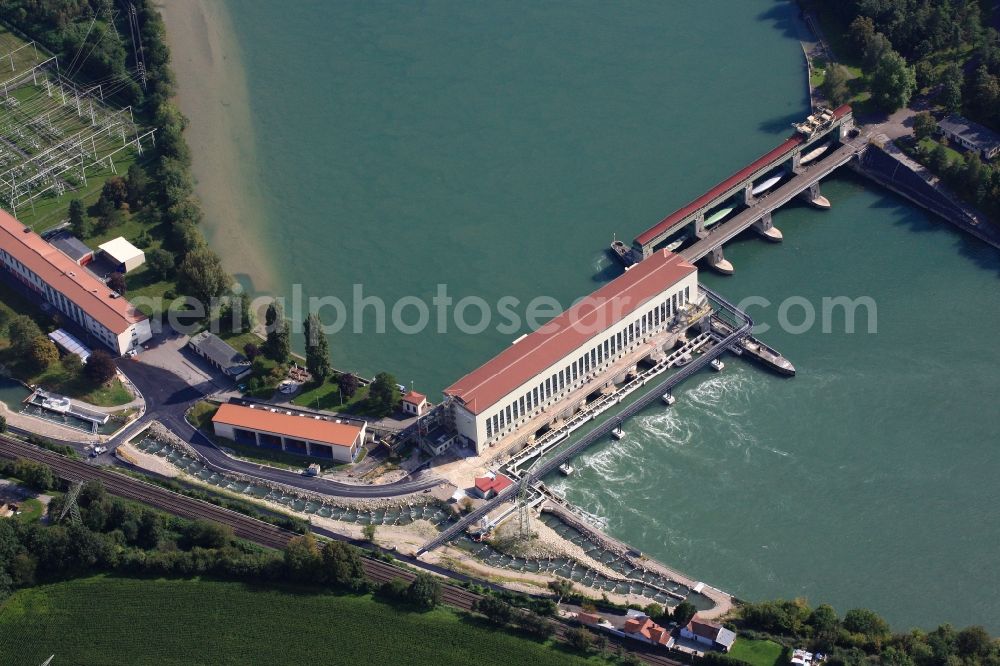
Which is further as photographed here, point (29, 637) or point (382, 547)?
point (382, 547)

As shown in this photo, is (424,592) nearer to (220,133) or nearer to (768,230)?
(768,230)

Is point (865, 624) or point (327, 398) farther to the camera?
point (327, 398)

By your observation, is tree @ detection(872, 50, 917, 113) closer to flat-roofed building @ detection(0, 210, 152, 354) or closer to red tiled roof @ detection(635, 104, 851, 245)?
red tiled roof @ detection(635, 104, 851, 245)

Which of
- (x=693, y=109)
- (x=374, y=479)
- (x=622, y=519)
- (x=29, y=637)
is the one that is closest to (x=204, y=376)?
(x=374, y=479)

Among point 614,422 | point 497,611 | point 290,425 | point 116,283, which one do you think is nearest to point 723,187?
point 614,422

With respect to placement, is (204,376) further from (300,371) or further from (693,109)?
(693,109)

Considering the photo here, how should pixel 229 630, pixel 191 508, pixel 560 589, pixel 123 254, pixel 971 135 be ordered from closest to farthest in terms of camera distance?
pixel 229 630 < pixel 560 589 < pixel 191 508 < pixel 123 254 < pixel 971 135

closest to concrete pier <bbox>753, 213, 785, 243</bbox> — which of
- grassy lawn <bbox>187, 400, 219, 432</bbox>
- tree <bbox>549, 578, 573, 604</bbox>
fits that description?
tree <bbox>549, 578, 573, 604</bbox>

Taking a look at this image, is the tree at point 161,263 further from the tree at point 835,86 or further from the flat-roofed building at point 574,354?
the tree at point 835,86
